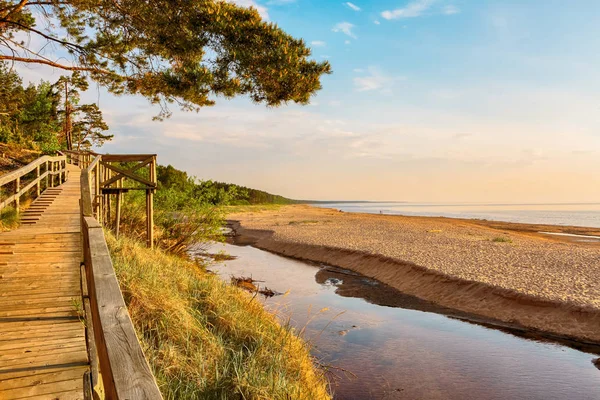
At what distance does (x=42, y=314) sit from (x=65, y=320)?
16.1 inches

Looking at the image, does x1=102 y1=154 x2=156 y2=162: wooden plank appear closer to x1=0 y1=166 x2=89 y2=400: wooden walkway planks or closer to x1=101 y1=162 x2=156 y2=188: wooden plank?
x1=101 y1=162 x2=156 y2=188: wooden plank

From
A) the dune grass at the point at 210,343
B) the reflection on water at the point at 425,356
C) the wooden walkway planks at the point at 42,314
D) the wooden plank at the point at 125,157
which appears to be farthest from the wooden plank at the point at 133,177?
the reflection on water at the point at 425,356

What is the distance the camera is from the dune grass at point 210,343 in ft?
17.3

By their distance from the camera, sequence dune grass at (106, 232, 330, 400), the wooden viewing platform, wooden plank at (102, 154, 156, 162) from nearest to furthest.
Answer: the wooden viewing platform < dune grass at (106, 232, 330, 400) < wooden plank at (102, 154, 156, 162)

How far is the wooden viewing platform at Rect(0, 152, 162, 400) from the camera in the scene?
159 centimetres

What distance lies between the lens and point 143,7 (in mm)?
10805

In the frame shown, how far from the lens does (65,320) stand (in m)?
5.31

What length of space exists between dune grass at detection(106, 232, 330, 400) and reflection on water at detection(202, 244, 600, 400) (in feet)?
4.92

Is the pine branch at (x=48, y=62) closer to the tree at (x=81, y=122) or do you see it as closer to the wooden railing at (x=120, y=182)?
the wooden railing at (x=120, y=182)

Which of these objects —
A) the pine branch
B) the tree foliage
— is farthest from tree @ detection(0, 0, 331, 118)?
the tree foliage

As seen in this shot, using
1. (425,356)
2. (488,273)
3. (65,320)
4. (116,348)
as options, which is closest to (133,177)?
(65,320)

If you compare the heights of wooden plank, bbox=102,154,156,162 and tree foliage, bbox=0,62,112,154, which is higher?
tree foliage, bbox=0,62,112,154

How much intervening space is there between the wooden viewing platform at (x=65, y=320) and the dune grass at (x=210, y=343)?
999mm

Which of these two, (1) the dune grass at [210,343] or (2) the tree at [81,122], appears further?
(2) the tree at [81,122]
